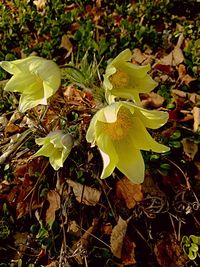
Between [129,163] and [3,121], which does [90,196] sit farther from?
[3,121]

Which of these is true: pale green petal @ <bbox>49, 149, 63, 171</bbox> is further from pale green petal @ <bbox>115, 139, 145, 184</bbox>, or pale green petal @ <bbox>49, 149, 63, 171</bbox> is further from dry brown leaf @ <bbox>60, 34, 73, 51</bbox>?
dry brown leaf @ <bbox>60, 34, 73, 51</bbox>

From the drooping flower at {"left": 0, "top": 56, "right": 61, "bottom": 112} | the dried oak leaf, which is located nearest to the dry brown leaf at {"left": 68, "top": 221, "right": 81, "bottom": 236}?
the dried oak leaf

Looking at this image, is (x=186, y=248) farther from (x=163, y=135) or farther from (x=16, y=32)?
(x=16, y=32)

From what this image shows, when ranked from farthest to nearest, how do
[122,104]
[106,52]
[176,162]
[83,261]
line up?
[106,52] < [176,162] < [83,261] < [122,104]

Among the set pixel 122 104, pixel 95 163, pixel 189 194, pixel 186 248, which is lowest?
pixel 186 248

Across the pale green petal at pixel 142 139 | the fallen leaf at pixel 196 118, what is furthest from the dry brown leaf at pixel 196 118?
the pale green petal at pixel 142 139

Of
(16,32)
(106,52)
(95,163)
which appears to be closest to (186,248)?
(95,163)
